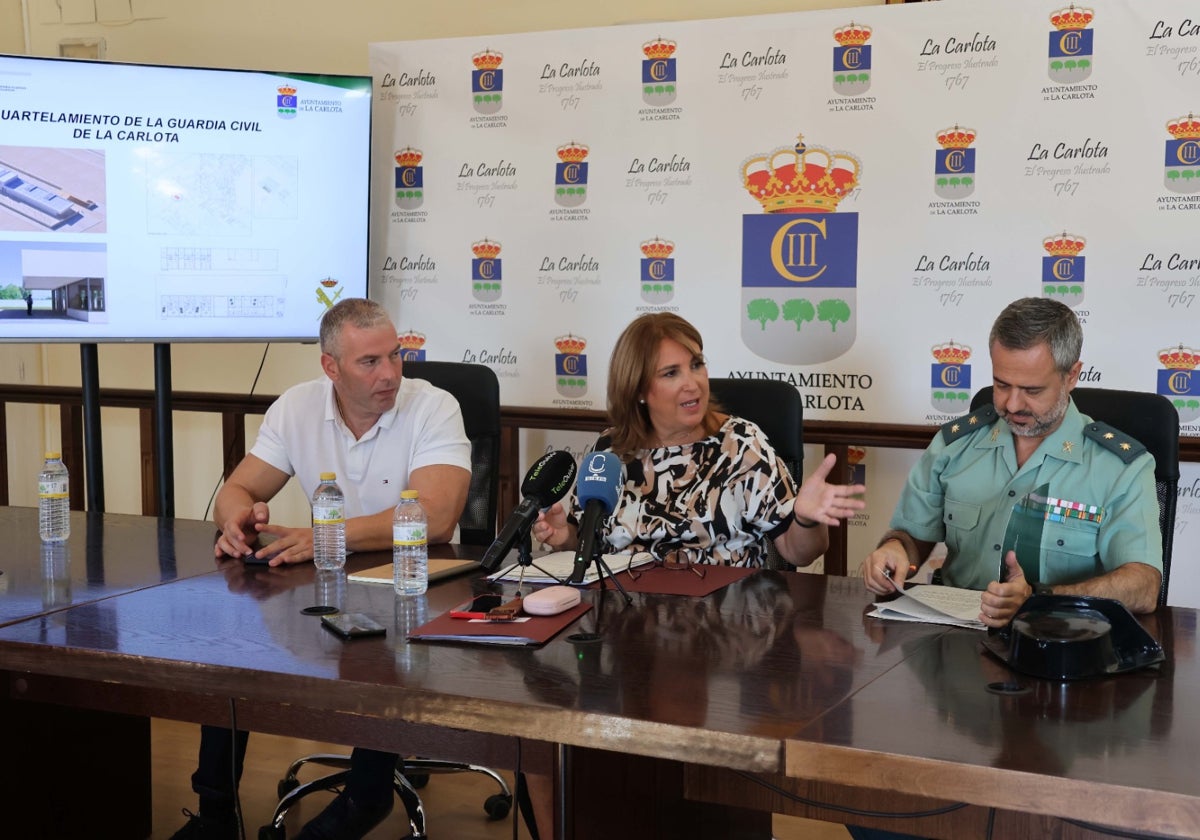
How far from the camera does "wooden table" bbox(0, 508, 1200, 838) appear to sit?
1.34m

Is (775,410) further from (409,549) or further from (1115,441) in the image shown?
(409,549)

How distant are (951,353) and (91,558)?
235 cm

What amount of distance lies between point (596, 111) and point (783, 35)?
0.63m

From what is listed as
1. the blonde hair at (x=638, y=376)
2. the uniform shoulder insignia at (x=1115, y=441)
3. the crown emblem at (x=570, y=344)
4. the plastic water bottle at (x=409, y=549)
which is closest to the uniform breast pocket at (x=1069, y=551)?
the uniform shoulder insignia at (x=1115, y=441)

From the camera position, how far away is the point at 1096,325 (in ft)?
11.2

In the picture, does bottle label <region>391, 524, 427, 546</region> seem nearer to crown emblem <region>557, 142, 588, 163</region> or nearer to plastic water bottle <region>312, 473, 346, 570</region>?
plastic water bottle <region>312, 473, 346, 570</region>

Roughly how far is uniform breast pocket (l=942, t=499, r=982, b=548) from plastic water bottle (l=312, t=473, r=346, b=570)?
1169 millimetres

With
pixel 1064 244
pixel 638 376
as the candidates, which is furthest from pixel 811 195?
pixel 638 376

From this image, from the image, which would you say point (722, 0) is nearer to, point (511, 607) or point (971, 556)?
point (971, 556)

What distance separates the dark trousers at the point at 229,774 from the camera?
2.54 m

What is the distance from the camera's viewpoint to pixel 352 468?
2842 millimetres

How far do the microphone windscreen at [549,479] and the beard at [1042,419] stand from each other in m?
0.81

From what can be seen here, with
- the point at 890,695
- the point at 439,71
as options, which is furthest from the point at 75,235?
the point at 890,695

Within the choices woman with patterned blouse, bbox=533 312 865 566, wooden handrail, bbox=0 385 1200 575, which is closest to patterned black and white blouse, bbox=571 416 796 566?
woman with patterned blouse, bbox=533 312 865 566
